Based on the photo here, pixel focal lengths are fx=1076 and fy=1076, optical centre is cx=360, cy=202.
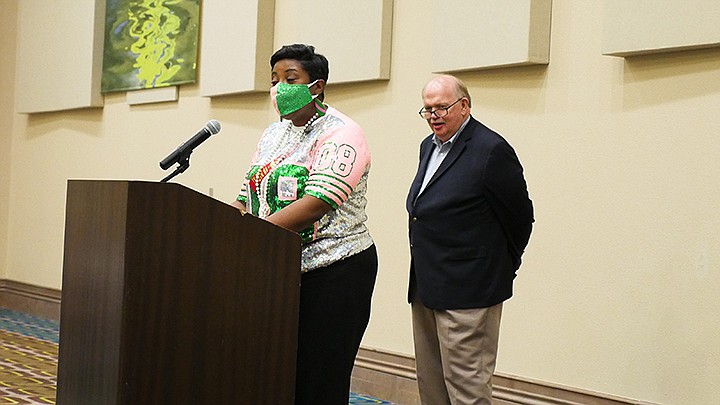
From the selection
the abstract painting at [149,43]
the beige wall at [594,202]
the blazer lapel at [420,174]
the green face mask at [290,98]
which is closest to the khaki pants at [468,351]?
the blazer lapel at [420,174]

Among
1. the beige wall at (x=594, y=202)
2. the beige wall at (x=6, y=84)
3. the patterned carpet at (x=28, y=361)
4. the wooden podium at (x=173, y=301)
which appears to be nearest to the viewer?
the wooden podium at (x=173, y=301)

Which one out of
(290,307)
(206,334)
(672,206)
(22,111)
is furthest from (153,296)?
(22,111)

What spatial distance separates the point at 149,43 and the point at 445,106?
5018 mm

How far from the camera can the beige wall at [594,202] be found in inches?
182

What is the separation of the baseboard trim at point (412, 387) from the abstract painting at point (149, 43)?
280 centimetres

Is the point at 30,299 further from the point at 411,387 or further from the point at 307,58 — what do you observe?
the point at 307,58

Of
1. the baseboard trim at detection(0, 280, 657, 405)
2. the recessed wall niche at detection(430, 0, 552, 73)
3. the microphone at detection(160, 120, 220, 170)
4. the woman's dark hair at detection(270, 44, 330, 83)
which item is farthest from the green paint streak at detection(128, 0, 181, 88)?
the microphone at detection(160, 120, 220, 170)

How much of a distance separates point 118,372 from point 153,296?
0.71ft

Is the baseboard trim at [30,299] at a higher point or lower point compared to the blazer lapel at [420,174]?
lower

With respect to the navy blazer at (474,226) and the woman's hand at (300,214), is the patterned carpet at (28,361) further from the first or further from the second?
the woman's hand at (300,214)

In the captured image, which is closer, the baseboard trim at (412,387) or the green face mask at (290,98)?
the green face mask at (290,98)

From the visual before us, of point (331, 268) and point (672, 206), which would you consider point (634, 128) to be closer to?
point (672, 206)

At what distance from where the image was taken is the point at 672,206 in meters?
4.70

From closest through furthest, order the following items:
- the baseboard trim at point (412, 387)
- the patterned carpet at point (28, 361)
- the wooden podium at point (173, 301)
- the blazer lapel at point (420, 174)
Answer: the wooden podium at point (173, 301) < the blazer lapel at point (420, 174) < the baseboard trim at point (412, 387) < the patterned carpet at point (28, 361)
